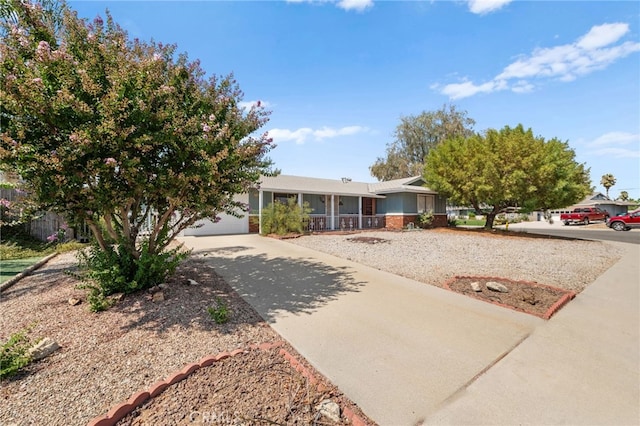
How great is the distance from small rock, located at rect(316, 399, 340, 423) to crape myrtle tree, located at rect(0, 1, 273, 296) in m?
3.26

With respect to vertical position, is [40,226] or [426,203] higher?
[426,203]

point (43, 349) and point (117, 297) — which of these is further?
point (117, 297)

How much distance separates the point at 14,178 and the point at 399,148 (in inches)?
1422

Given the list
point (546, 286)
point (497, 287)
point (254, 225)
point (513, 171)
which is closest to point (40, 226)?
point (254, 225)

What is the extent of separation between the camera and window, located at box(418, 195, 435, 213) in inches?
842

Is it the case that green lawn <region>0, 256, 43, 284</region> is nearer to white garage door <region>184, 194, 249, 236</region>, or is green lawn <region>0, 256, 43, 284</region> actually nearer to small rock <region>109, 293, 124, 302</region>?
small rock <region>109, 293, 124, 302</region>

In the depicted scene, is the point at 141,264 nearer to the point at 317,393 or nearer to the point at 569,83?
the point at 317,393

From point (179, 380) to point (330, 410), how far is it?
1397mm

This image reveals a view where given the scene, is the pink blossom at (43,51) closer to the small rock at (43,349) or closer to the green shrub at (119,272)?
the green shrub at (119,272)

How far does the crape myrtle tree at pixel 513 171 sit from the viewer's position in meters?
15.5

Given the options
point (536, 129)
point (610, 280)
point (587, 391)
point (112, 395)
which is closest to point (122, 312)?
point (112, 395)

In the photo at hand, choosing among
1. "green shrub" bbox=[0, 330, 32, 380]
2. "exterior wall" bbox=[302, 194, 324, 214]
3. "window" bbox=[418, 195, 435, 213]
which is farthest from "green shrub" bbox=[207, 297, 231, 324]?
"window" bbox=[418, 195, 435, 213]

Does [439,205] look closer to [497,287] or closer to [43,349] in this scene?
[497,287]

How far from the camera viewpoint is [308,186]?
18.9 meters
